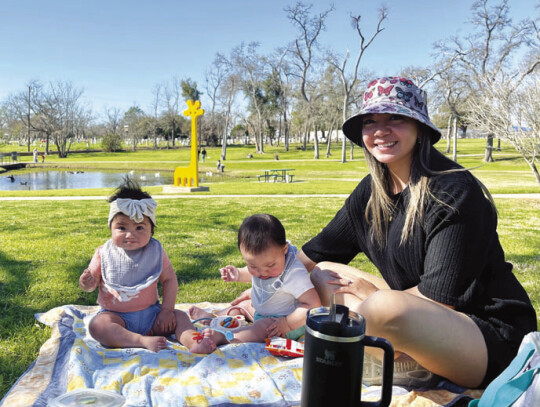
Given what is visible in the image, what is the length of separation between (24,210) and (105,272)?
829 centimetres

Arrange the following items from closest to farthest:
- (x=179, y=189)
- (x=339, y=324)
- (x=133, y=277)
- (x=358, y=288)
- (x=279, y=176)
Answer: (x=339, y=324) → (x=358, y=288) → (x=133, y=277) → (x=179, y=189) → (x=279, y=176)

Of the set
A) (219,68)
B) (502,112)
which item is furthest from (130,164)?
(502,112)

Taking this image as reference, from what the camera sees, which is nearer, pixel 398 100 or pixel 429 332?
pixel 429 332

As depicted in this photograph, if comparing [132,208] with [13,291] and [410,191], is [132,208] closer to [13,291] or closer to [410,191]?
[410,191]

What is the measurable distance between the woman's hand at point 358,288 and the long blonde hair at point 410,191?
0.28 meters

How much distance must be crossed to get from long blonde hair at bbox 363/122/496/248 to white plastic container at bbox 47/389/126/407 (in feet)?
5.10

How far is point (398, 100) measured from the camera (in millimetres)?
2391

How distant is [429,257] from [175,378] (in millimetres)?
1410

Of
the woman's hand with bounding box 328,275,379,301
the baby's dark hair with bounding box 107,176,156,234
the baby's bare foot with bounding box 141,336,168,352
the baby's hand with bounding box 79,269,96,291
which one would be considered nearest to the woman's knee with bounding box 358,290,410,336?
the woman's hand with bounding box 328,275,379,301

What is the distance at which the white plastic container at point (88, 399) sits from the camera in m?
1.59

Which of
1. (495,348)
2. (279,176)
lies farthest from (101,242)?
(279,176)

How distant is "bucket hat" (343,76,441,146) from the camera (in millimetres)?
2344

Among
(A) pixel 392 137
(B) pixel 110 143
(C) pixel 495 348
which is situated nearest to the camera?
(C) pixel 495 348

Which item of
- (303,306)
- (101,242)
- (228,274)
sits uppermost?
(228,274)
